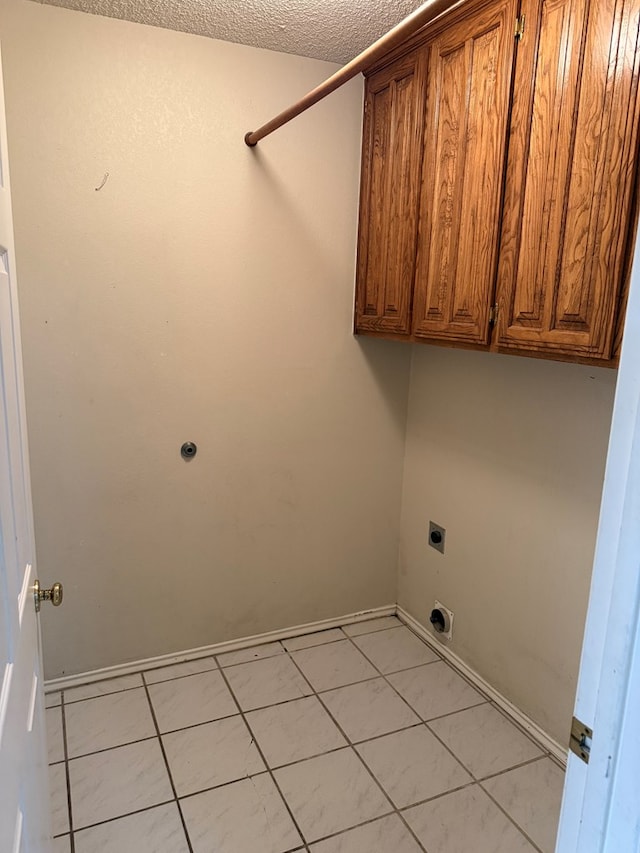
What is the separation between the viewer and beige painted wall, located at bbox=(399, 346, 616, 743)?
5.74 feet

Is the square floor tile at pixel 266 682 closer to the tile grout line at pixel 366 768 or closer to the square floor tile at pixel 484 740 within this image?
the tile grout line at pixel 366 768

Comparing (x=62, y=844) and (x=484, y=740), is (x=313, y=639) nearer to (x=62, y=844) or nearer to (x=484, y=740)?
(x=484, y=740)

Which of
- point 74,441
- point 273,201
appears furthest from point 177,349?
point 273,201

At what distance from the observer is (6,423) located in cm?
97

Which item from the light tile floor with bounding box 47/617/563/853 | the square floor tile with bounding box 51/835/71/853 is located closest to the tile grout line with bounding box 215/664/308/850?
the light tile floor with bounding box 47/617/563/853

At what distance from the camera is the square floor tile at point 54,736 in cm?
180

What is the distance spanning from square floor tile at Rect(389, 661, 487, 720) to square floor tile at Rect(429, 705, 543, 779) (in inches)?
1.6

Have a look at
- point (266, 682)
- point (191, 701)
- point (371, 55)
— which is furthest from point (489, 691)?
point (371, 55)

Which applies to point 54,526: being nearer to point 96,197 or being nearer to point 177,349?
point 177,349

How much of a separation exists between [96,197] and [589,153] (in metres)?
1.50

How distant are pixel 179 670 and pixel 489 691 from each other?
4.00ft

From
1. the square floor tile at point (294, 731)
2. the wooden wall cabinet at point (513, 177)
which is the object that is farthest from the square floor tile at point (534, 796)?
the wooden wall cabinet at point (513, 177)

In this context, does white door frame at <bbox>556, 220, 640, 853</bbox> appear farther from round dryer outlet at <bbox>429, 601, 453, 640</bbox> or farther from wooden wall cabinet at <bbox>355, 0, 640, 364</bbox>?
round dryer outlet at <bbox>429, 601, 453, 640</bbox>

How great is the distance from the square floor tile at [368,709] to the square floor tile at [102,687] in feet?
2.45
